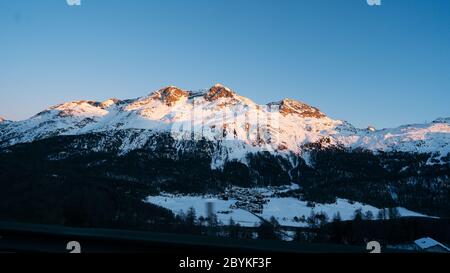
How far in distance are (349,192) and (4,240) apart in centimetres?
18602

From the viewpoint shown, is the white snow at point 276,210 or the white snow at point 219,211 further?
the white snow at point 276,210

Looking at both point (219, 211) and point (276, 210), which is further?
point (276, 210)

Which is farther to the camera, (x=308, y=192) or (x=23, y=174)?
(x=308, y=192)

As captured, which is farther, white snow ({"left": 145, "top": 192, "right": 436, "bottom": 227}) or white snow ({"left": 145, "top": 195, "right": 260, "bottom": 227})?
white snow ({"left": 145, "top": 192, "right": 436, "bottom": 227})
